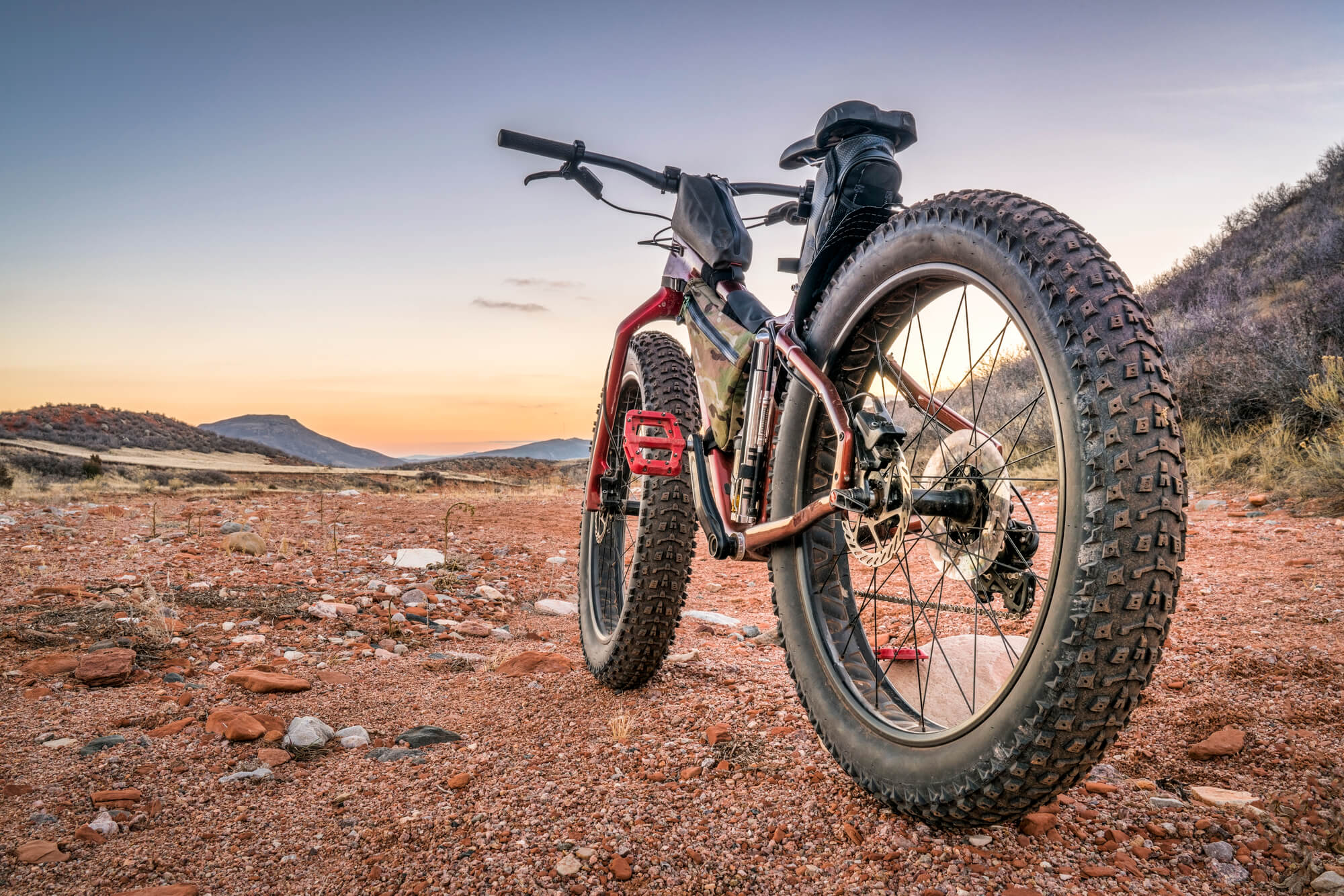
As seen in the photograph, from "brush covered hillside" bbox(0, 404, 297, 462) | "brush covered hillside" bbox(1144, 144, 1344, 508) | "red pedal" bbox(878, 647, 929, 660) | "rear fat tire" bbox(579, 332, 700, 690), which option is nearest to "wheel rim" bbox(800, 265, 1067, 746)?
"red pedal" bbox(878, 647, 929, 660)

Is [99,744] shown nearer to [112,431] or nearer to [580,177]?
[580,177]

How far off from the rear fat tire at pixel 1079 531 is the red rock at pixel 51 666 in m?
3.36

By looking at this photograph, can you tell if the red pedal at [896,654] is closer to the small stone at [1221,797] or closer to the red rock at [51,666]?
the small stone at [1221,797]

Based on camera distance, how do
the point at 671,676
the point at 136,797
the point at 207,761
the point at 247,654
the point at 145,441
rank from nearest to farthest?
1. the point at 136,797
2. the point at 207,761
3. the point at 671,676
4. the point at 247,654
5. the point at 145,441

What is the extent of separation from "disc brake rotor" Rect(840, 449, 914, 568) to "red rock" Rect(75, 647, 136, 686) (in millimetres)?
3029

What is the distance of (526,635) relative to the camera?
4285mm

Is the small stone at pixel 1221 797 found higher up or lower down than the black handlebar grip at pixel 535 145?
lower down

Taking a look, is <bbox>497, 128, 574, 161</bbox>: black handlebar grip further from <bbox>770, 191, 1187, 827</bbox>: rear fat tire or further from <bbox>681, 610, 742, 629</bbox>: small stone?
<bbox>681, 610, 742, 629</bbox>: small stone

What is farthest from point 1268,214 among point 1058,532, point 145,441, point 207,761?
point 145,441

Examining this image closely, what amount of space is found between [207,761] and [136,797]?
0.27m

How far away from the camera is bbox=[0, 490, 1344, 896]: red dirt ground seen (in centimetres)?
160

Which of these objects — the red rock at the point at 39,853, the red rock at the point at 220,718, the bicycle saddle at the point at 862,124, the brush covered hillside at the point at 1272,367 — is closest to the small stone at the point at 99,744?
the red rock at the point at 220,718

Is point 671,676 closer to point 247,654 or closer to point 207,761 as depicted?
point 207,761

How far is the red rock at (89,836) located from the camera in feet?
6.01
